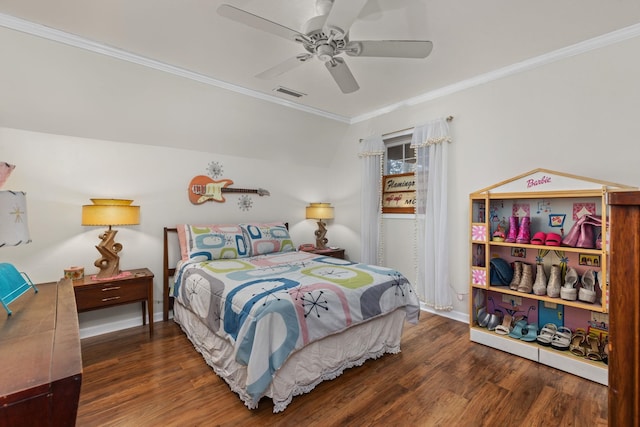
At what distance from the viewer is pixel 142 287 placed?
2768 mm

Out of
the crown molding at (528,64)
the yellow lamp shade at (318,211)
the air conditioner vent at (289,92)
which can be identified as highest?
the air conditioner vent at (289,92)

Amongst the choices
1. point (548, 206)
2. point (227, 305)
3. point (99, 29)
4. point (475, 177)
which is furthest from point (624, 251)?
point (99, 29)

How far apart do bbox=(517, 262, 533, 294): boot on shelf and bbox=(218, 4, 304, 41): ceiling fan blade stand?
2.71 meters

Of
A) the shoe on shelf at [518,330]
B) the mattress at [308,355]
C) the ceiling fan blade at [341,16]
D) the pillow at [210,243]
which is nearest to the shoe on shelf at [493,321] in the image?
the shoe on shelf at [518,330]

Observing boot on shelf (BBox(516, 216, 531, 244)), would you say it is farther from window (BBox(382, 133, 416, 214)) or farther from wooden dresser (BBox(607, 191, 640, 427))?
wooden dresser (BBox(607, 191, 640, 427))

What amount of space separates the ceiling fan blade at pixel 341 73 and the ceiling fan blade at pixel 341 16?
0.87ft

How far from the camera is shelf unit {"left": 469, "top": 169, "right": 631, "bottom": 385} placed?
2223 millimetres

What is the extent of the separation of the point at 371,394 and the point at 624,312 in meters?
1.73

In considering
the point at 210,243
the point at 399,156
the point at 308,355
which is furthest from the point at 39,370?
the point at 399,156

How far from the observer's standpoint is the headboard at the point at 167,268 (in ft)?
10.6

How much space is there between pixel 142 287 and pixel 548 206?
12.7ft

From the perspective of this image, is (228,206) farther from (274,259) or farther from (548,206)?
(548,206)

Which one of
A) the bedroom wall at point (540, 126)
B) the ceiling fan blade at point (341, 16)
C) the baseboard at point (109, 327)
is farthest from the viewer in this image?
the baseboard at point (109, 327)

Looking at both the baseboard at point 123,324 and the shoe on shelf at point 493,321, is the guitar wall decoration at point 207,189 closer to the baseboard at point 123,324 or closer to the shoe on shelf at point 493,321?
the baseboard at point 123,324
